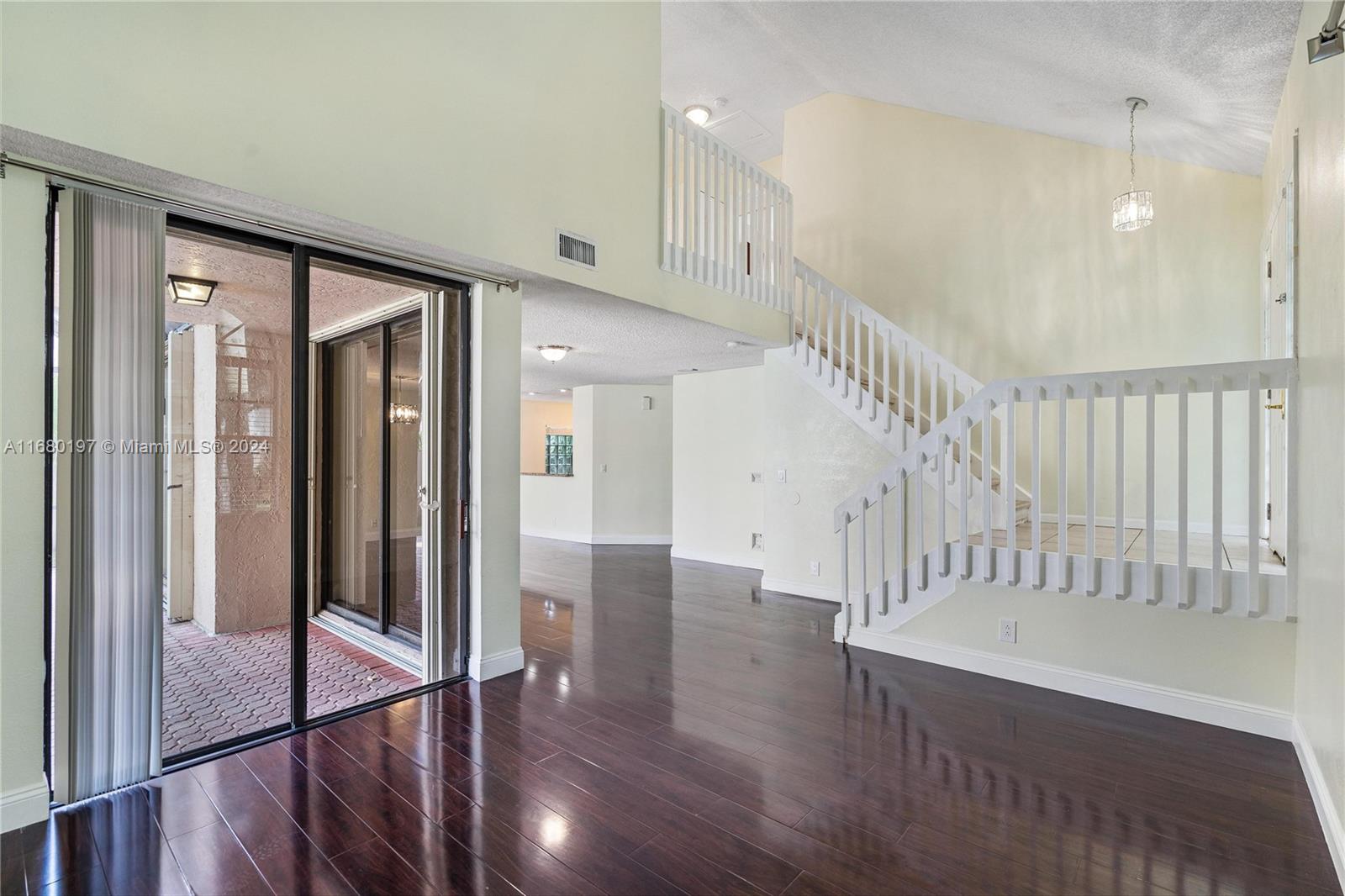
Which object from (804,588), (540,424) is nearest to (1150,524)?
(804,588)

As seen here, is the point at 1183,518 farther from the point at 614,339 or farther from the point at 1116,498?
the point at 614,339

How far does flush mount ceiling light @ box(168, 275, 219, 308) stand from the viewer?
2773mm

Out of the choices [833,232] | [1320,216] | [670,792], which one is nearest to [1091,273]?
[833,232]

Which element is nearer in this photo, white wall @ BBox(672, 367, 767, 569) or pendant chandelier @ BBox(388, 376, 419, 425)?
pendant chandelier @ BBox(388, 376, 419, 425)

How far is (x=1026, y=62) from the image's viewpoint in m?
4.39

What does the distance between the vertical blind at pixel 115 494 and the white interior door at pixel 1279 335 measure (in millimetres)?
5146

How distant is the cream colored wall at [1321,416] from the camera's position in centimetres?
218

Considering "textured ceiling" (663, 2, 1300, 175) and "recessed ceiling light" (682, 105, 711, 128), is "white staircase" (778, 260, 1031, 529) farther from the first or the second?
"recessed ceiling light" (682, 105, 711, 128)

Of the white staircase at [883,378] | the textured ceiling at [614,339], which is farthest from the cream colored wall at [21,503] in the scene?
the white staircase at [883,378]

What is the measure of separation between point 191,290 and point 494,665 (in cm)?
244

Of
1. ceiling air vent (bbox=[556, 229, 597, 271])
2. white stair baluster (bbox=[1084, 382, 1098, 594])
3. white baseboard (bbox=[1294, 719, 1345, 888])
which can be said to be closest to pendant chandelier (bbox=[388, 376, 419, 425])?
ceiling air vent (bbox=[556, 229, 597, 271])

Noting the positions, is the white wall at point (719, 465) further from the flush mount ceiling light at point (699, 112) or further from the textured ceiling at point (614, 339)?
the flush mount ceiling light at point (699, 112)

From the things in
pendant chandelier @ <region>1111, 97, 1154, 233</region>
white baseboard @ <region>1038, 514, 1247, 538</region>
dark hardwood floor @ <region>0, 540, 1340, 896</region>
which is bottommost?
dark hardwood floor @ <region>0, 540, 1340, 896</region>

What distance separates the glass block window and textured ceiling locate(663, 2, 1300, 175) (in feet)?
22.9
